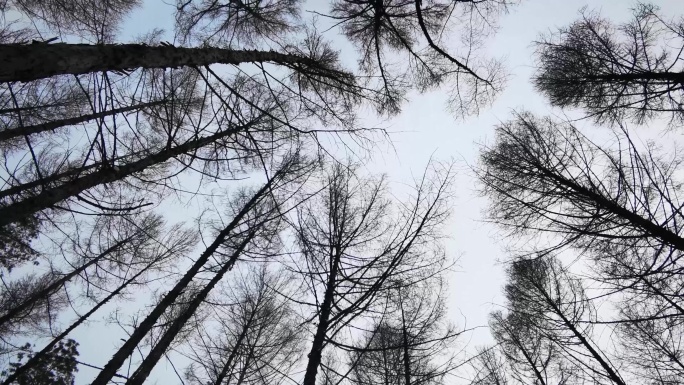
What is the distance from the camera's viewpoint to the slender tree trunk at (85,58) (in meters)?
1.84

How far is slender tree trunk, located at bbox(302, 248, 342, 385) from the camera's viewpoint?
11.1 ft

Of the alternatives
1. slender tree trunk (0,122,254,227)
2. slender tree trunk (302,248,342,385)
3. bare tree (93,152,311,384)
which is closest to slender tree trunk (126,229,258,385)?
bare tree (93,152,311,384)

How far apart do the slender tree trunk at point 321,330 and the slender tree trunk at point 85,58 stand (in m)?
2.51

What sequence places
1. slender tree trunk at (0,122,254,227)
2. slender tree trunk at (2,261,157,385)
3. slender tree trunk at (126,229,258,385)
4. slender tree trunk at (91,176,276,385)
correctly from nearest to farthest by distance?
slender tree trunk at (0,122,254,227) → slender tree trunk at (126,229,258,385) → slender tree trunk at (91,176,276,385) → slender tree trunk at (2,261,157,385)

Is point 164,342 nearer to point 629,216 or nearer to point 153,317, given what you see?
point 153,317

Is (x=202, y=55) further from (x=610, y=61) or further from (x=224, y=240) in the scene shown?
(x=610, y=61)

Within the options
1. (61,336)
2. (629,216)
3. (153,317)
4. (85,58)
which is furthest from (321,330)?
(61,336)

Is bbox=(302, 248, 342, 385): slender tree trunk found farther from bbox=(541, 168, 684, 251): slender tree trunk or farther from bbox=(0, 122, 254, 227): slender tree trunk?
bbox=(541, 168, 684, 251): slender tree trunk

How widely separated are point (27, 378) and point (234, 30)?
7688 millimetres

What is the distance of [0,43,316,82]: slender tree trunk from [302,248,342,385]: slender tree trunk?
2515 millimetres

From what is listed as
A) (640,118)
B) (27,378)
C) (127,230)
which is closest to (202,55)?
(127,230)

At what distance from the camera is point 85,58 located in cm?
210

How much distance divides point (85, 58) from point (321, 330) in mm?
3017

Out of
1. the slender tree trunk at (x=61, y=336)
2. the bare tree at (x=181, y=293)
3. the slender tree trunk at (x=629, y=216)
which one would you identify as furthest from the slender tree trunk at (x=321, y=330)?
the slender tree trunk at (x=61, y=336)
